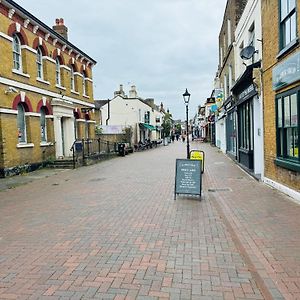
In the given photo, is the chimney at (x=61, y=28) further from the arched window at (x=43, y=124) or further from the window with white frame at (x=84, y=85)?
the arched window at (x=43, y=124)

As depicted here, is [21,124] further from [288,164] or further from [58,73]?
[288,164]

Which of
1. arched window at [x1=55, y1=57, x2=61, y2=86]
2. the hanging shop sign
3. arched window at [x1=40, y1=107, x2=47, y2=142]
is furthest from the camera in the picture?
arched window at [x1=55, y1=57, x2=61, y2=86]

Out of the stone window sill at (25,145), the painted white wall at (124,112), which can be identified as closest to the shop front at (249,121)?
the stone window sill at (25,145)

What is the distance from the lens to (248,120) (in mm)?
14320

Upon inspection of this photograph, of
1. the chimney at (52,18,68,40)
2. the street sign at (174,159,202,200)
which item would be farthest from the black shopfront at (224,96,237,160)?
the chimney at (52,18,68,40)

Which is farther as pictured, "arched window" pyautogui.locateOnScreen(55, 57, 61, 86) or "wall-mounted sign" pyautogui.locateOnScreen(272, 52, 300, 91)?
"arched window" pyautogui.locateOnScreen(55, 57, 61, 86)

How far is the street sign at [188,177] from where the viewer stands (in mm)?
9156

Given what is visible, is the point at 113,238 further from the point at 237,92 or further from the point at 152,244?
the point at 237,92

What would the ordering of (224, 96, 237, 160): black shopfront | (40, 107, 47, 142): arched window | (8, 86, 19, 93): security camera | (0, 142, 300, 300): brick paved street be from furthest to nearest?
(40, 107, 47, 142): arched window < (224, 96, 237, 160): black shopfront < (8, 86, 19, 93): security camera < (0, 142, 300, 300): brick paved street

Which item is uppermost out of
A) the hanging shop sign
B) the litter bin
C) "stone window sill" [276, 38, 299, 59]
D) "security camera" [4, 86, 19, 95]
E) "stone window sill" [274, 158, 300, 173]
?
"security camera" [4, 86, 19, 95]

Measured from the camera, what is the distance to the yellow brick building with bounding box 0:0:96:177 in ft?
49.8

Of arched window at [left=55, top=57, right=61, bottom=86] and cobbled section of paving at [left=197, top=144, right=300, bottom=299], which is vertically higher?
arched window at [left=55, top=57, right=61, bottom=86]

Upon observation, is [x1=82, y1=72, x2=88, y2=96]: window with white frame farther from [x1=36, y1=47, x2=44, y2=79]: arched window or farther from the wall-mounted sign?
the wall-mounted sign

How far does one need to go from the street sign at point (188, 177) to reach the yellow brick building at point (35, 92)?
30.3ft
